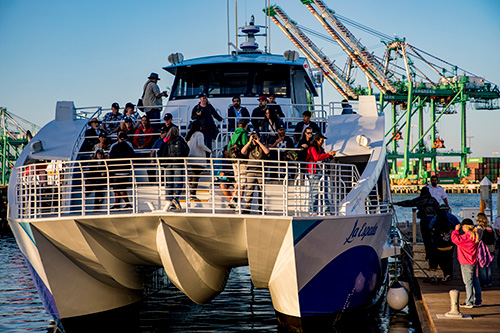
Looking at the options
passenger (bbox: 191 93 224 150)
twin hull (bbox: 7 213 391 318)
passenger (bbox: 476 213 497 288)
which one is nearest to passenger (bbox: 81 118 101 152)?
passenger (bbox: 191 93 224 150)

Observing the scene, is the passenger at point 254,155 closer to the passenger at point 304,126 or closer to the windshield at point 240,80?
the passenger at point 304,126

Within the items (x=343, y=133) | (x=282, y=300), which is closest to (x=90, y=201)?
(x=282, y=300)

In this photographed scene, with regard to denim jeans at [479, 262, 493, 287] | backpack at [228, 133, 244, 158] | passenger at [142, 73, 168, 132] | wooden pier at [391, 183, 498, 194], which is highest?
passenger at [142, 73, 168, 132]

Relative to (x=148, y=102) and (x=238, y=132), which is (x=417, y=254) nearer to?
(x=238, y=132)

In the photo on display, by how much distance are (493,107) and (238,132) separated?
76.4m

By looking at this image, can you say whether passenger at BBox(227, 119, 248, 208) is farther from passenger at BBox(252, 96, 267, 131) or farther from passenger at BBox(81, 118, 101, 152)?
passenger at BBox(81, 118, 101, 152)

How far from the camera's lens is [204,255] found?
10.0 m

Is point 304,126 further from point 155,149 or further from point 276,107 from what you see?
point 155,149

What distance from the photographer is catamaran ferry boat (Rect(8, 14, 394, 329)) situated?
9.05 metres

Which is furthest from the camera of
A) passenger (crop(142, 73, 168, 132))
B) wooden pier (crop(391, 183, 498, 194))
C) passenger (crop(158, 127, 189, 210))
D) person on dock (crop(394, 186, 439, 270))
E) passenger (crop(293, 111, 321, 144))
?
wooden pier (crop(391, 183, 498, 194))

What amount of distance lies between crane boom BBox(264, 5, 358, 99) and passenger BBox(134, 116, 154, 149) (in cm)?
6006

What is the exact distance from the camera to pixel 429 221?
12.4 meters

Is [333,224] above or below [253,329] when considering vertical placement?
above

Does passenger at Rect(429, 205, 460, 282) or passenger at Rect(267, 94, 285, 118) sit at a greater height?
passenger at Rect(267, 94, 285, 118)
